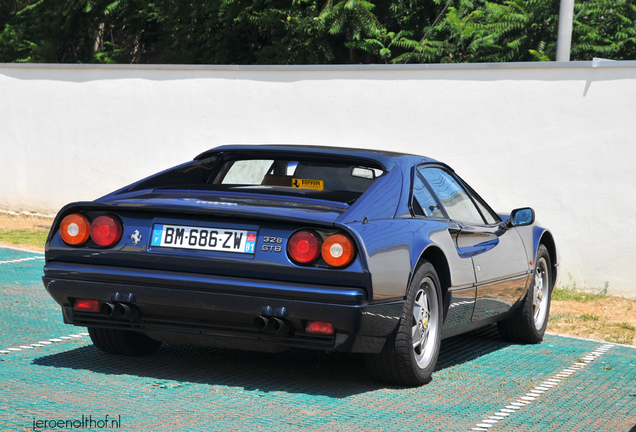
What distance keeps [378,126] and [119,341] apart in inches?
225

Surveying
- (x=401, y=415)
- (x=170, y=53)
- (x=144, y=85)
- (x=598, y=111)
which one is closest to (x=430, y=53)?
(x=144, y=85)

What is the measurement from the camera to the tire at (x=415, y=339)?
172 inches

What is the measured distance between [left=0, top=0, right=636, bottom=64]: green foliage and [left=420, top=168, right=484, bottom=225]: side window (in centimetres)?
767

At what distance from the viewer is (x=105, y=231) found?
4.37 metres

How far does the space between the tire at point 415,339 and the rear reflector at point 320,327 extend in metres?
0.43

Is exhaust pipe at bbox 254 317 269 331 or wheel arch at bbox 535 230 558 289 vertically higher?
exhaust pipe at bbox 254 317 269 331

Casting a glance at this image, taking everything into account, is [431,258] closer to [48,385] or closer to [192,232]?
[192,232]

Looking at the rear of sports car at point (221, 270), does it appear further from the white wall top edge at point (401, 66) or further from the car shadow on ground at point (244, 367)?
the white wall top edge at point (401, 66)

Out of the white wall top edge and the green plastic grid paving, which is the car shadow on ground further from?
the white wall top edge

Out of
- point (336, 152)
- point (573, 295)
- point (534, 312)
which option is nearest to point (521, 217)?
point (534, 312)

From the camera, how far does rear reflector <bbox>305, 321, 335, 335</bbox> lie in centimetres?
407

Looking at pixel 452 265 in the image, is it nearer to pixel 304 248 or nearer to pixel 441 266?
pixel 441 266

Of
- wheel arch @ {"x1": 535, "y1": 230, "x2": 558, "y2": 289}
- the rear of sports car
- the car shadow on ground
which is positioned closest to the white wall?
wheel arch @ {"x1": 535, "y1": 230, "x2": 558, "y2": 289}

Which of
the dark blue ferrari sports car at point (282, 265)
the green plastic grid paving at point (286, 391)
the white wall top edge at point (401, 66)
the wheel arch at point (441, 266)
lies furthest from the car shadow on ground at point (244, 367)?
the white wall top edge at point (401, 66)
